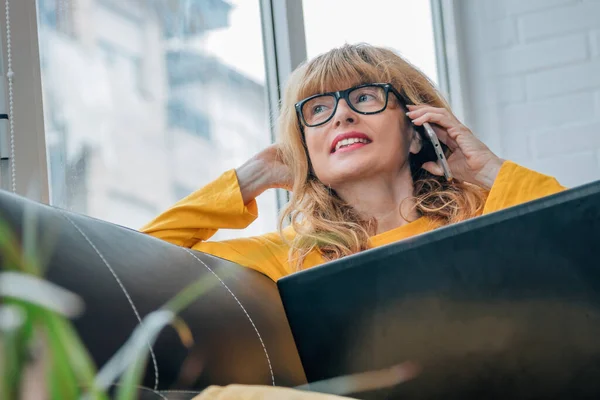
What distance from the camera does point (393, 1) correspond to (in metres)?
2.58

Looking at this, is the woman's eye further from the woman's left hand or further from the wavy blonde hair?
the woman's left hand

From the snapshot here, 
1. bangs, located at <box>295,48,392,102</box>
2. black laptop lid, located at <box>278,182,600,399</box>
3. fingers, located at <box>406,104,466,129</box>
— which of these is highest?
bangs, located at <box>295,48,392,102</box>

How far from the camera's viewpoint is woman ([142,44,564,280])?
1.43m

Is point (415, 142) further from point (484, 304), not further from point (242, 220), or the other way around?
point (484, 304)

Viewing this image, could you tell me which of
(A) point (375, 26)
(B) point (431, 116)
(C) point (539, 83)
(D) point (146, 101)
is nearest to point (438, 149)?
(B) point (431, 116)

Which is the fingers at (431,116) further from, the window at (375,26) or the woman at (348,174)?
the window at (375,26)

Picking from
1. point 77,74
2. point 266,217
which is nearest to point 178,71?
point 77,74

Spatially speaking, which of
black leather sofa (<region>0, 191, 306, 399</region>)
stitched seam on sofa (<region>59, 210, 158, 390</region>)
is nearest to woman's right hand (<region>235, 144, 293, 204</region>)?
black leather sofa (<region>0, 191, 306, 399</region>)

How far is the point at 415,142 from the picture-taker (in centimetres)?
158

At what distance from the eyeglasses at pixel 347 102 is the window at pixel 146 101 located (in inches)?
10.9

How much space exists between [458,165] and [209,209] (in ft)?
1.49

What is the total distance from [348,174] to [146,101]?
1.31ft

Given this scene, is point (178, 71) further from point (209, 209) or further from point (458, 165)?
point (458, 165)

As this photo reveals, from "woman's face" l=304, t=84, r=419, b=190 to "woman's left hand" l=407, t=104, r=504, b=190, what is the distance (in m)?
0.04
